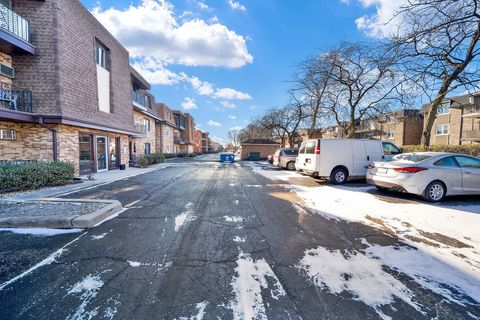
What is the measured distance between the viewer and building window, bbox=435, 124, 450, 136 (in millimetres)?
28031

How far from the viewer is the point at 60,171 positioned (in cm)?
887

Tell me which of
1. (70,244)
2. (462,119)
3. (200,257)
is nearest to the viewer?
(200,257)

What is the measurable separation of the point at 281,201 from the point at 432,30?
7854 mm

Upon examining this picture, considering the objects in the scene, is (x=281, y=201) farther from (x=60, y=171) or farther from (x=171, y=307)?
(x=60, y=171)

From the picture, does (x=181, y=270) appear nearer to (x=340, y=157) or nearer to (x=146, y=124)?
(x=340, y=157)

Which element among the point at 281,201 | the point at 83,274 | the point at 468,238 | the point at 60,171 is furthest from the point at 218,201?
the point at 60,171

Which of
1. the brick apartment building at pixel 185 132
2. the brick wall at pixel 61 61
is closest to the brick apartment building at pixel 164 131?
the brick apartment building at pixel 185 132

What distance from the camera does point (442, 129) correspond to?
28672mm

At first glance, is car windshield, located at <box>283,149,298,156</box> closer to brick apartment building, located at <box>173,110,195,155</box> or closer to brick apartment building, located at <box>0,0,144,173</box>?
brick apartment building, located at <box>0,0,144,173</box>

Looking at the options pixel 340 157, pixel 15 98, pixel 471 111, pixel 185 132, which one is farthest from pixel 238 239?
pixel 185 132

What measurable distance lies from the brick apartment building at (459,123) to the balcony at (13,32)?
111 feet

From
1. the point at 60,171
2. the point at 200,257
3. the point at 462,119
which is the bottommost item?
the point at 200,257

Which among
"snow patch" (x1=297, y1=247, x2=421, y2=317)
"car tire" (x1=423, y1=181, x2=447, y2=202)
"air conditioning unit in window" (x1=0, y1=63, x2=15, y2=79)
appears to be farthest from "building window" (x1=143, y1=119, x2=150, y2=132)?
"snow patch" (x1=297, y1=247, x2=421, y2=317)

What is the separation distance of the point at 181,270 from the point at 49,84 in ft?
40.5
